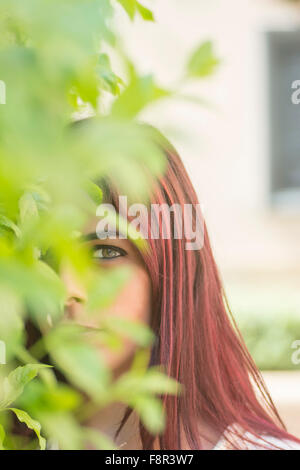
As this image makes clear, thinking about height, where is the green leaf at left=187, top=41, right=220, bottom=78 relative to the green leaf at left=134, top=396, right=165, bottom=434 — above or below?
above

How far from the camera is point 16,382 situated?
0.48 m

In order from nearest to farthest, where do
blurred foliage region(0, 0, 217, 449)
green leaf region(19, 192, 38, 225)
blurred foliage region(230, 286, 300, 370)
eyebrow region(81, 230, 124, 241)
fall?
blurred foliage region(0, 0, 217, 449) → green leaf region(19, 192, 38, 225) → eyebrow region(81, 230, 124, 241) → blurred foliage region(230, 286, 300, 370)

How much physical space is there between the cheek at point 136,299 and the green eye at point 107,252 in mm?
38

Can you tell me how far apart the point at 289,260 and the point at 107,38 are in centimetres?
450

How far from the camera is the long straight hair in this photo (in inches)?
39.0

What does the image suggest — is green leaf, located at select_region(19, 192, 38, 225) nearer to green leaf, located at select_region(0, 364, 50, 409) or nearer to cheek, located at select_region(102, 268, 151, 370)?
green leaf, located at select_region(0, 364, 50, 409)

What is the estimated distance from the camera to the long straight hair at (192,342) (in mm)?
992

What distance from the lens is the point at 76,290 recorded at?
0.84 meters

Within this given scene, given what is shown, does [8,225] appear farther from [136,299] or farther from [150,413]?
[136,299]

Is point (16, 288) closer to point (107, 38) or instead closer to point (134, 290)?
point (107, 38)

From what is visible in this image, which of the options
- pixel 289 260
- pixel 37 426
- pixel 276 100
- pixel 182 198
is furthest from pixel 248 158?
pixel 37 426

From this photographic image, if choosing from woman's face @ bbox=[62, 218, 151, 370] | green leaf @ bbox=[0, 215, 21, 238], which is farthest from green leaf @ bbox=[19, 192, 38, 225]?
woman's face @ bbox=[62, 218, 151, 370]

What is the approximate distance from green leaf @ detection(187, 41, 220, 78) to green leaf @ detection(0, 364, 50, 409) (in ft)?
0.96

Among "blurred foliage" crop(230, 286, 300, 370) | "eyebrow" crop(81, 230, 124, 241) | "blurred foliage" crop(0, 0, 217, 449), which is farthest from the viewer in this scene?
"blurred foliage" crop(230, 286, 300, 370)
